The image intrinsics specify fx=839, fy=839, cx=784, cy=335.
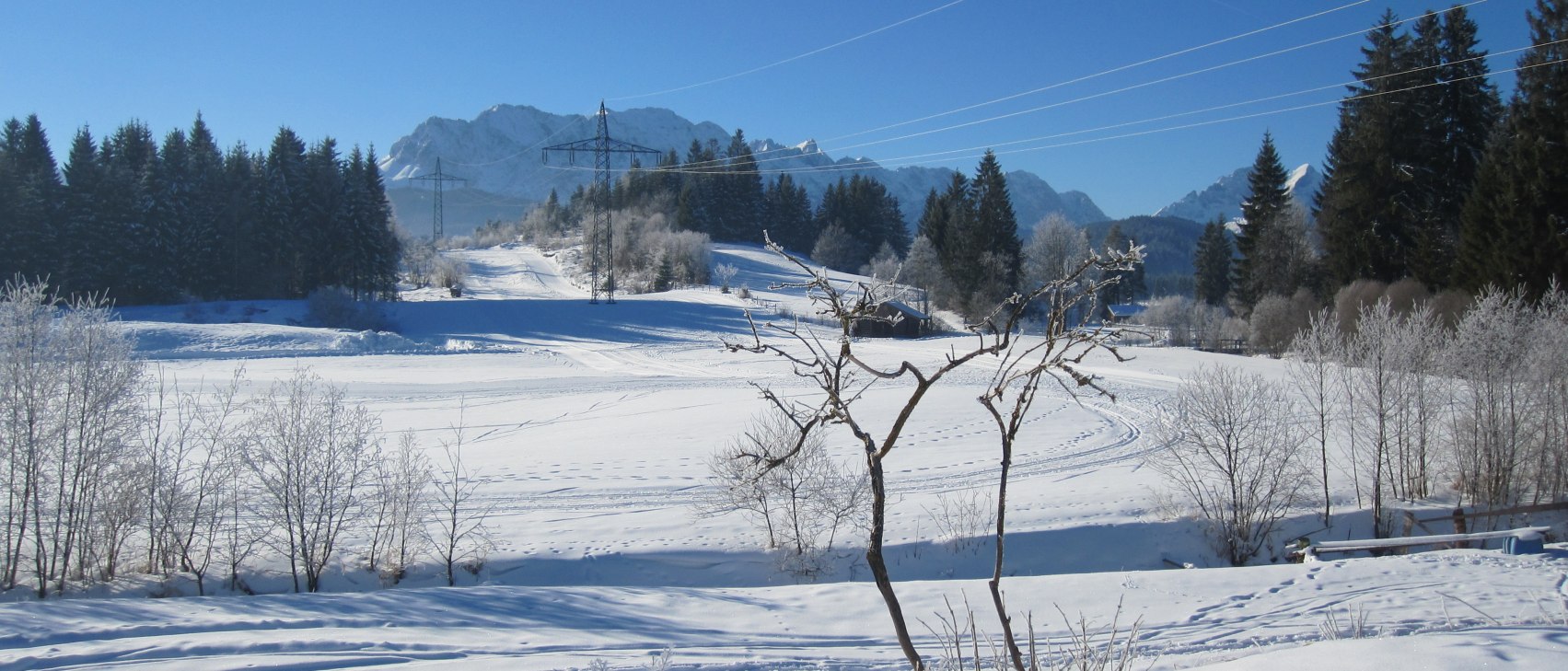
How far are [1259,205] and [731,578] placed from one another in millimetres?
44358

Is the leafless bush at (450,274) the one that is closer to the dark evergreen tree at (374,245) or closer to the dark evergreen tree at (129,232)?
the dark evergreen tree at (374,245)

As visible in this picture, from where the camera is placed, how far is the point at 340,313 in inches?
1992

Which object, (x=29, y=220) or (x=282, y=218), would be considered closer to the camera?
(x=29, y=220)

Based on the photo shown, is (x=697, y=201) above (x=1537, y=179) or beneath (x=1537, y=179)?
above

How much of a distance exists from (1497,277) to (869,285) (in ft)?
114

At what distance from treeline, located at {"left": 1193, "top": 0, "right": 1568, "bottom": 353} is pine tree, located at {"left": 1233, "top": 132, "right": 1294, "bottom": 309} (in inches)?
106

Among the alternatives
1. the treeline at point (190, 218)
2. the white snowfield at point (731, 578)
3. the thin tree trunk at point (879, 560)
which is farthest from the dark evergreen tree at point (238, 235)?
the thin tree trunk at point (879, 560)

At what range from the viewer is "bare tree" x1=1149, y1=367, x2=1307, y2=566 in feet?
61.1

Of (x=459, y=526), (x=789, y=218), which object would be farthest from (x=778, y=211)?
(x=459, y=526)

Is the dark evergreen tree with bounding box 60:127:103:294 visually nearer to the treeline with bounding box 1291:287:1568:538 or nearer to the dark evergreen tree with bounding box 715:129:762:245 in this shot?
the dark evergreen tree with bounding box 715:129:762:245

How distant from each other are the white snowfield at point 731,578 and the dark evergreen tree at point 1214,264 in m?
36.5

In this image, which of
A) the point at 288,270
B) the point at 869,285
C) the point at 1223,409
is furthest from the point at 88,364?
the point at 288,270

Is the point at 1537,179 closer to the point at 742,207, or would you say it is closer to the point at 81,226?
the point at 81,226

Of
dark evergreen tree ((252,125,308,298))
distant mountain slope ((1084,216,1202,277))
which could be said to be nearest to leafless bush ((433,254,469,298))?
dark evergreen tree ((252,125,308,298))
